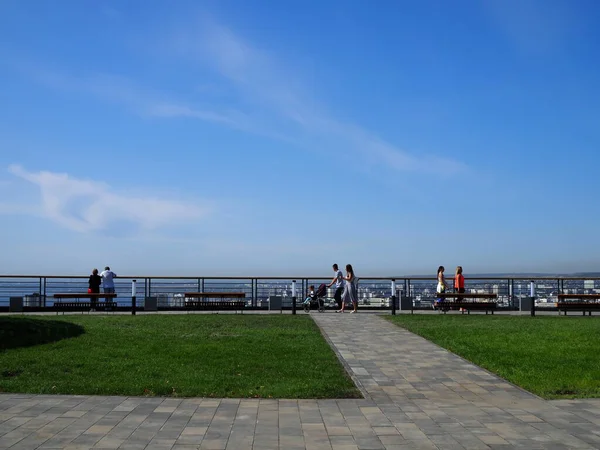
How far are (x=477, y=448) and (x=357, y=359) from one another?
5.77m

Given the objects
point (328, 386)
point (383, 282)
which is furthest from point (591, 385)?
point (383, 282)

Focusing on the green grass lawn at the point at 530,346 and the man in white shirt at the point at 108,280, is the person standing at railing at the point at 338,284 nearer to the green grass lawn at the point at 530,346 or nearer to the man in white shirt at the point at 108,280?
the green grass lawn at the point at 530,346

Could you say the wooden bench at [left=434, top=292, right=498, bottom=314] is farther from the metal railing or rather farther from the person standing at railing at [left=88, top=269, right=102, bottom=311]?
the person standing at railing at [left=88, top=269, right=102, bottom=311]

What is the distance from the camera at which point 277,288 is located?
85.5 feet

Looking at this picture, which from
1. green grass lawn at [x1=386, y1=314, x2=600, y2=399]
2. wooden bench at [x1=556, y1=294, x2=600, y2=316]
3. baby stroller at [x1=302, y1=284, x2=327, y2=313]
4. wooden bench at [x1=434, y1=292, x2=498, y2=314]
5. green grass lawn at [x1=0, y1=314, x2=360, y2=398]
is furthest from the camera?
baby stroller at [x1=302, y1=284, x2=327, y2=313]

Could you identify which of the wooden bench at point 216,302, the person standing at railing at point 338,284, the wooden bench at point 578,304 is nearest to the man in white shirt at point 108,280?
the wooden bench at point 216,302

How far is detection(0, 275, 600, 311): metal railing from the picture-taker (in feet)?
83.5

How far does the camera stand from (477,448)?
6.14 m

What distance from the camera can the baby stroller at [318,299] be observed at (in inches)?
974

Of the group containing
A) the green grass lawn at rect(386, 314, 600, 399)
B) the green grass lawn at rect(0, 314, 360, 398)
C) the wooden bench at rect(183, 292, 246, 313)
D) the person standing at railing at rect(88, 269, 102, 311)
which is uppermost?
the person standing at railing at rect(88, 269, 102, 311)

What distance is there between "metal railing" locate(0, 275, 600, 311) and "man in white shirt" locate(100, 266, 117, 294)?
0.97 feet

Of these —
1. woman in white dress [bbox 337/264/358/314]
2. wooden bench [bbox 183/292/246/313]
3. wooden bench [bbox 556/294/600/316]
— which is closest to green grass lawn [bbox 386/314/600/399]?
wooden bench [bbox 556/294/600/316]

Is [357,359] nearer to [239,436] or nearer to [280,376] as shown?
[280,376]

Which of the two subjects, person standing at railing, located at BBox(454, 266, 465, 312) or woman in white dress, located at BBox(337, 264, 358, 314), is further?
person standing at railing, located at BBox(454, 266, 465, 312)
